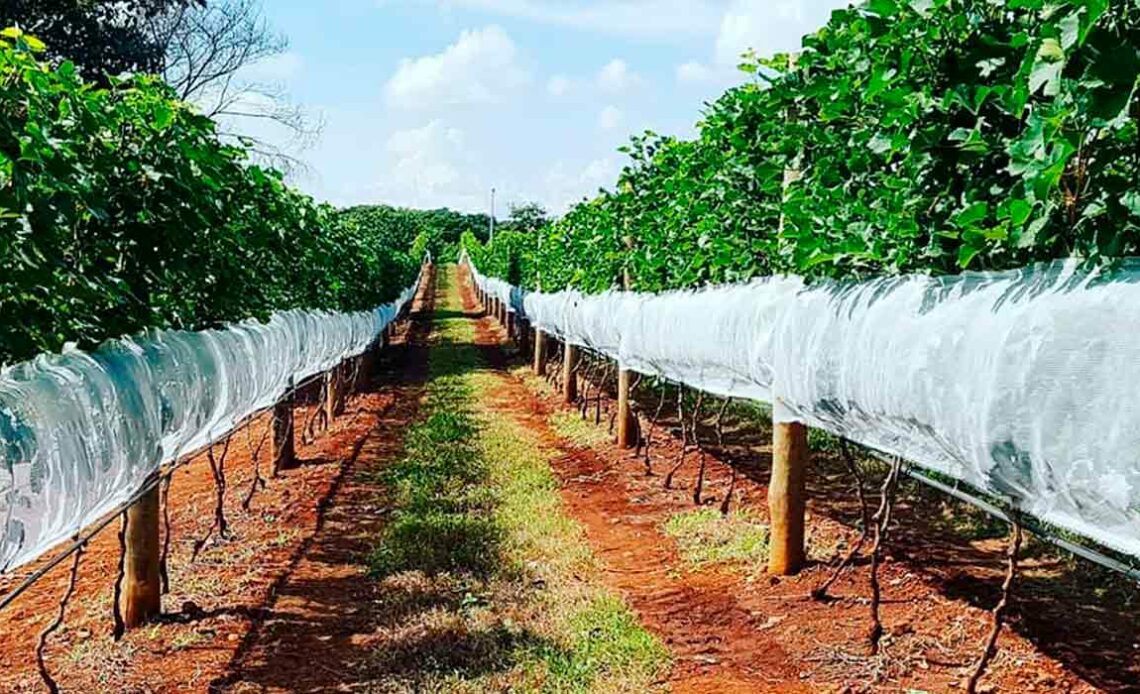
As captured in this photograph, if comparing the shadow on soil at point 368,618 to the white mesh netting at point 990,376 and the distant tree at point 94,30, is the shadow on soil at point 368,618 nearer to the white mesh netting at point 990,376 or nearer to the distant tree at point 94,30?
the white mesh netting at point 990,376

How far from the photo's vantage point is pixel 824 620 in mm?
6039

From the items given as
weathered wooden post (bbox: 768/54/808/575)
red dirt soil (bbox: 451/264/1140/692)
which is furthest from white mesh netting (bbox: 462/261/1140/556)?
red dirt soil (bbox: 451/264/1140/692)

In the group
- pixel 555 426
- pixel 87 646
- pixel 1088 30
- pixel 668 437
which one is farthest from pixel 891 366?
pixel 555 426

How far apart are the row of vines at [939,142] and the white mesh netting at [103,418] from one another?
3159mm

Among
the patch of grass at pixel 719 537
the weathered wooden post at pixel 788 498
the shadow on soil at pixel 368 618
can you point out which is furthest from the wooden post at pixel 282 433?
the weathered wooden post at pixel 788 498

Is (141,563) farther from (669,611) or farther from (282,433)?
(282,433)

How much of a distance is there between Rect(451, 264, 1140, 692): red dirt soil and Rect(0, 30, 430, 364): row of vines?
3.23m

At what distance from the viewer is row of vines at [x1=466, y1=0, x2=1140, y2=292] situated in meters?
2.90

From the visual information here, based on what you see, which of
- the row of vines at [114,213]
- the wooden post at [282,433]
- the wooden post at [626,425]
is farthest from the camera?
the wooden post at [626,425]

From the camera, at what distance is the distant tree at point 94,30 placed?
18.7 m

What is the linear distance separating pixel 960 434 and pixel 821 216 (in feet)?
6.31

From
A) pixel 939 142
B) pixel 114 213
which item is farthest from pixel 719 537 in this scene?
pixel 114 213

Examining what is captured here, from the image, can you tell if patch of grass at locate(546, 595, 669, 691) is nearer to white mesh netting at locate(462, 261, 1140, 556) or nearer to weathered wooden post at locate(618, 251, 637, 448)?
white mesh netting at locate(462, 261, 1140, 556)

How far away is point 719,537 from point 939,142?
4.50 metres
